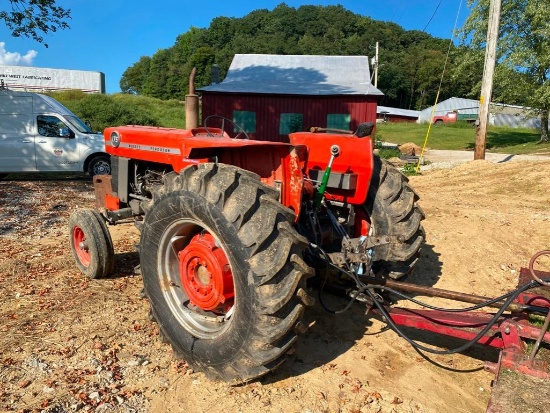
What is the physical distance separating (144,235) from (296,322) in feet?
4.01

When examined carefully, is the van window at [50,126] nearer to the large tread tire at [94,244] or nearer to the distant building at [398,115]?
the large tread tire at [94,244]

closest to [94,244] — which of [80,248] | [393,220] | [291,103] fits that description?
[80,248]

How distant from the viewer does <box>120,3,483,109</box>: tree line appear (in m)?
63.9

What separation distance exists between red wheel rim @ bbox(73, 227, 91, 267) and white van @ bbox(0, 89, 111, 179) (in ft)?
23.5

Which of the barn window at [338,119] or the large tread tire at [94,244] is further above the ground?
the barn window at [338,119]

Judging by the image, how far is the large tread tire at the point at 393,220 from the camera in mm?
3400

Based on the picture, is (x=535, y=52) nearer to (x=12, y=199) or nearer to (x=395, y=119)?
(x=12, y=199)

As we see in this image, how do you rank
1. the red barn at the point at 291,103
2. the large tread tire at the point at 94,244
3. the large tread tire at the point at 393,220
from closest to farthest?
the large tread tire at the point at 393,220 → the large tread tire at the point at 94,244 → the red barn at the point at 291,103

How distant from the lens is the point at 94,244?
4102 millimetres

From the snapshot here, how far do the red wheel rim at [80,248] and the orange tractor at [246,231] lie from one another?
0.03m

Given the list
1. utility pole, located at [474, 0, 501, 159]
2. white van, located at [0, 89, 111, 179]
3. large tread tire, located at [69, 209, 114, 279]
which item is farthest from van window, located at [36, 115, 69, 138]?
utility pole, located at [474, 0, 501, 159]

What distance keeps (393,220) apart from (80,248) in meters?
3.01

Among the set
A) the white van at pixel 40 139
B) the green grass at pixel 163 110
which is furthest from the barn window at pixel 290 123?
the green grass at pixel 163 110

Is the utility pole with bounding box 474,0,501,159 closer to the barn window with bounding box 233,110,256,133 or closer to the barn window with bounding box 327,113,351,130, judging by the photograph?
the barn window with bounding box 327,113,351,130
